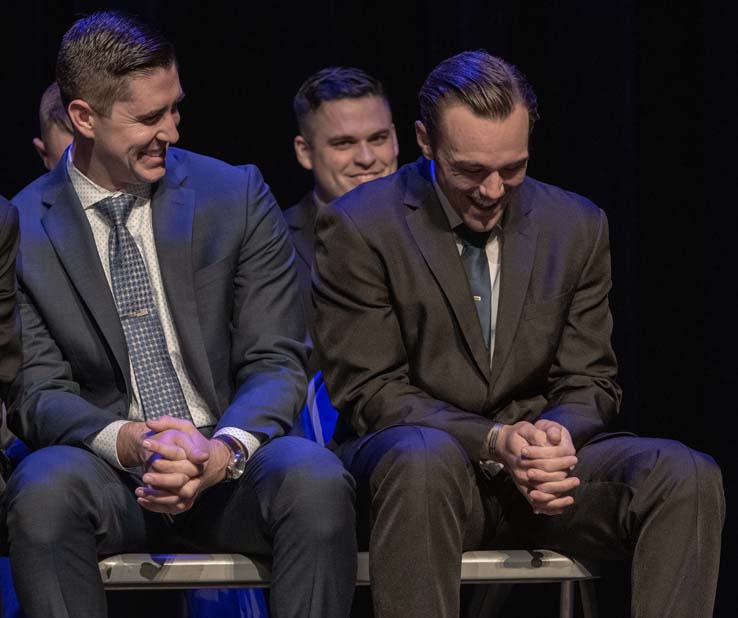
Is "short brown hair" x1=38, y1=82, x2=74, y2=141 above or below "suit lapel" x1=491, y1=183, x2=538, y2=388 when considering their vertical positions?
above

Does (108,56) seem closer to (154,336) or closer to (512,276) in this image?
(154,336)

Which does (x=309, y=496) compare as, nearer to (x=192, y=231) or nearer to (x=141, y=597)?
(x=192, y=231)

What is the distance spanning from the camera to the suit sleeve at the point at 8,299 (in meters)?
2.73

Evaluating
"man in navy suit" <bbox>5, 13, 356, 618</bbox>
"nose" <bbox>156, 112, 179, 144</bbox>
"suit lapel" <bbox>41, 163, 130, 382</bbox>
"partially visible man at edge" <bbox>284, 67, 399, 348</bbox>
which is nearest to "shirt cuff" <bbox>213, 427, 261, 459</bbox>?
"man in navy suit" <bbox>5, 13, 356, 618</bbox>

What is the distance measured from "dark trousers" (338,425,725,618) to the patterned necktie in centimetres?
44

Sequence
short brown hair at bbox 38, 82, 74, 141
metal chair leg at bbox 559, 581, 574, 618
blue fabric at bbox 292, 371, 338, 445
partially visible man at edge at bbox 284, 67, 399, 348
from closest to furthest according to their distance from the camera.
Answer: metal chair leg at bbox 559, 581, 574, 618, blue fabric at bbox 292, 371, 338, 445, short brown hair at bbox 38, 82, 74, 141, partially visible man at edge at bbox 284, 67, 399, 348

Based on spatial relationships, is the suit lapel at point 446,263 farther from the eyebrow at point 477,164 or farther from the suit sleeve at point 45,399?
the suit sleeve at point 45,399

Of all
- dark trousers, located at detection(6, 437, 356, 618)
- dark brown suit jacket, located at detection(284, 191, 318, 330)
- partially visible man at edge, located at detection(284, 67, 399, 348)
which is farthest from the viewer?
partially visible man at edge, located at detection(284, 67, 399, 348)

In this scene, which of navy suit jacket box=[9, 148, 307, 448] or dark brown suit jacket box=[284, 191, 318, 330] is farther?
dark brown suit jacket box=[284, 191, 318, 330]

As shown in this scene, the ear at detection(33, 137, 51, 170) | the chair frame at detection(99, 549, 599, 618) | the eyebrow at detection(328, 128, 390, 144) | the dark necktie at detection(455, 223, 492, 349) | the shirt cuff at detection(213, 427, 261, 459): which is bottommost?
the chair frame at detection(99, 549, 599, 618)

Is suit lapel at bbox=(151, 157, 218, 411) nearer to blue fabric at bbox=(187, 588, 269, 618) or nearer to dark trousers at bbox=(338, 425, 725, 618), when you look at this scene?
dark trousers at bbox=(338, 425, 725, 618)

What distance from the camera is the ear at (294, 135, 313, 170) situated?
3.84 meters

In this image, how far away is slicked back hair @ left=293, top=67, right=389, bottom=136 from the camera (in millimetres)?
3715

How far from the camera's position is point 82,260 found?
2.91 meters
